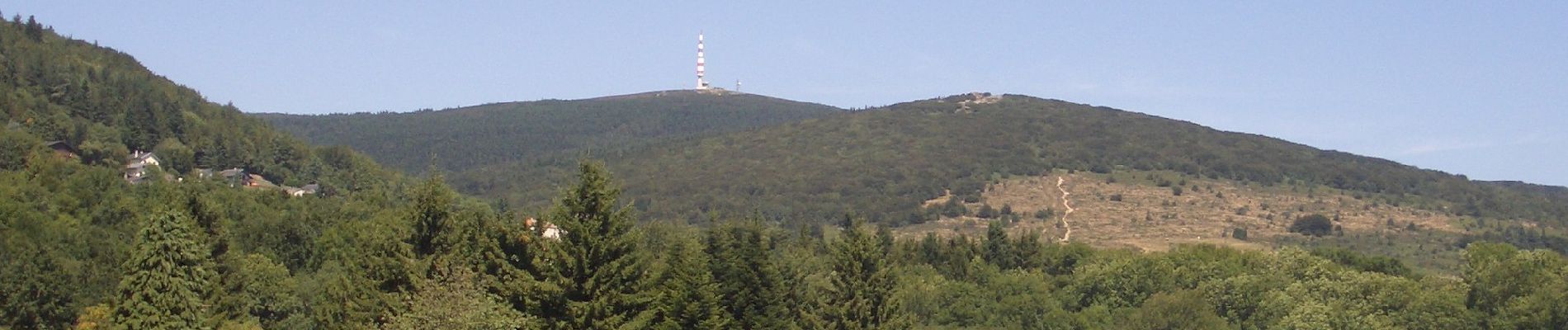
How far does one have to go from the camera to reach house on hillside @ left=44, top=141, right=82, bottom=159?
105169 mm

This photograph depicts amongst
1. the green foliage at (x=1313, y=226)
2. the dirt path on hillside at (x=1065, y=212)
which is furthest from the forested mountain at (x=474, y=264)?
the green foliage at (x=1313, y=226)

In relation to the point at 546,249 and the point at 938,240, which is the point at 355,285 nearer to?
the point at 546,249

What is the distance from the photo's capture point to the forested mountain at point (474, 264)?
39.7 meters

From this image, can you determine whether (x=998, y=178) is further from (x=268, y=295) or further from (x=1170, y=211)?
(x=268, y=295)

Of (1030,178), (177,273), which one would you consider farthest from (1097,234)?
(177,273)

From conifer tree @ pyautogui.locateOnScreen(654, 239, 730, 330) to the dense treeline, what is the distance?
0.26 ft

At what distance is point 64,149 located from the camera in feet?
359

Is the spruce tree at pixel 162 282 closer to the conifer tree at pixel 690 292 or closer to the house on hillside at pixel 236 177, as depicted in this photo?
the conifer tree at pixel 690 292

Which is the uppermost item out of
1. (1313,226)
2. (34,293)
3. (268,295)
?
(1313,226)

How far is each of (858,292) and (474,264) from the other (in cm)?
1824

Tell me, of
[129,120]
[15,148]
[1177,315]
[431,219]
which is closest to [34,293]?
[431,219]

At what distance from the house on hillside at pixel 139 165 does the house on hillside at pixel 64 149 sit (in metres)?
3.23

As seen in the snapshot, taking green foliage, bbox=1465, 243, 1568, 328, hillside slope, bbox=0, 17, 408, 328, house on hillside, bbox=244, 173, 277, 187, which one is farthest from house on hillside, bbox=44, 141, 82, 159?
green foliage, bbox=1465, 243, 1568, 328

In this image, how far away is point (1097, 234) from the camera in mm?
146625
